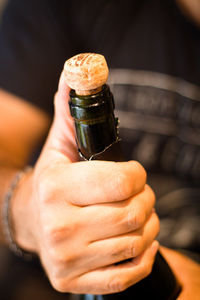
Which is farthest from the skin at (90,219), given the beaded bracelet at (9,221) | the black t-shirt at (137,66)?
the black t-shirt at (137,66)

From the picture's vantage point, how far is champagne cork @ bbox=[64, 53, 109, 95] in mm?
328

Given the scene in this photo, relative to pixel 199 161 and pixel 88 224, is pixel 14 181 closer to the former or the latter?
pixel 88 224

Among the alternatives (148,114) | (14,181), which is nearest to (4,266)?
(14,181)

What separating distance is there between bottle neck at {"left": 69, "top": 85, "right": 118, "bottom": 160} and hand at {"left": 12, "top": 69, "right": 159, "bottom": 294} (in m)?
0.03

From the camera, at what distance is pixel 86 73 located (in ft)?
1.07

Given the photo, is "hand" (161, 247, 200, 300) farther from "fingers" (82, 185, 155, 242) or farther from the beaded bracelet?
the beaded bracelet

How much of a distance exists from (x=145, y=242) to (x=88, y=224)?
0.32 feet

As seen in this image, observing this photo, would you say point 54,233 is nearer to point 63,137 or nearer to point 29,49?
point 63,137

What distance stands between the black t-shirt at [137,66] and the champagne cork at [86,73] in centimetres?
58

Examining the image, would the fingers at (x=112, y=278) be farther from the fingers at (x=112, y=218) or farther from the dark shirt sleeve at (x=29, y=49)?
the dark shirt sleeve at (x=29, y=49)

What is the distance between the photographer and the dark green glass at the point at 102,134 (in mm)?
348

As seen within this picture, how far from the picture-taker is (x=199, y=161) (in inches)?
35.0

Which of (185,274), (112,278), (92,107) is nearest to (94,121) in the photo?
(92,107)

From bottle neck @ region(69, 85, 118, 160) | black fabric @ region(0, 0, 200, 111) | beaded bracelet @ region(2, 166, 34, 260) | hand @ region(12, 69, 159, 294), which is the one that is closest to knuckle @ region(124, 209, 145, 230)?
hand @ region(12, 69, 159, 294)
